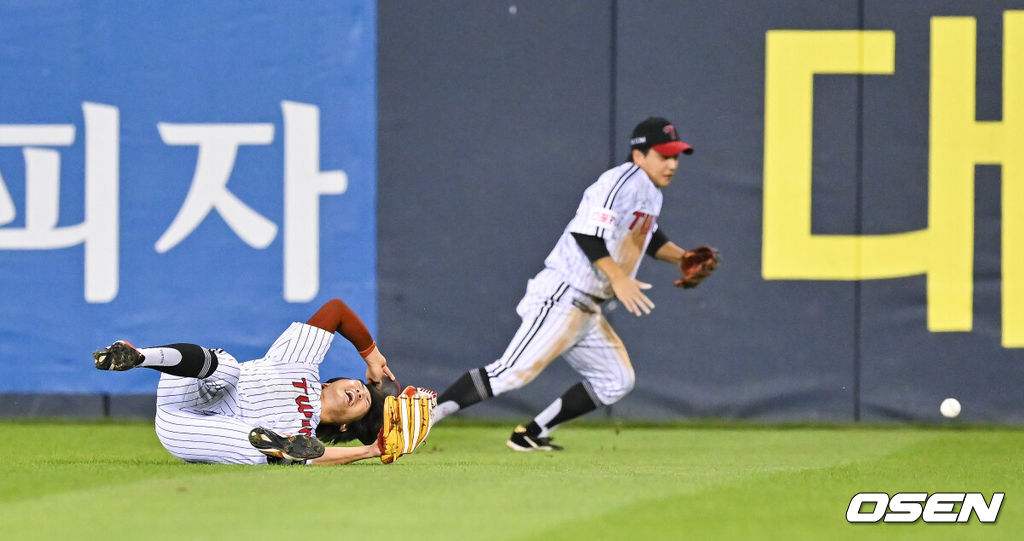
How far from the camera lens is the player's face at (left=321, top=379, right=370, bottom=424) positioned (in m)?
6.33

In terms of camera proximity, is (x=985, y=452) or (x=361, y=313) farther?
(x=361, y=313)

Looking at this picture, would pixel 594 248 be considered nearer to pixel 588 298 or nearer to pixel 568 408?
pixel 588 298

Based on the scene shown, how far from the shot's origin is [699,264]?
26.0ft

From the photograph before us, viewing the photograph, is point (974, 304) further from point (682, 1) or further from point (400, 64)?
point (400, 64)

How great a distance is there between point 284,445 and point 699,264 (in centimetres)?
295

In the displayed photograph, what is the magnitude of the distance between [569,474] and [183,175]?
481cm

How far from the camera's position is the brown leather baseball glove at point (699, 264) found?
25.9 ft

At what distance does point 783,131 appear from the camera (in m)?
→ 9.63

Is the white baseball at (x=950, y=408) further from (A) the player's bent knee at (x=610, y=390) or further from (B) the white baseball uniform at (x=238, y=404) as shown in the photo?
(B) the white baseball uniform at (x=238, y=404)

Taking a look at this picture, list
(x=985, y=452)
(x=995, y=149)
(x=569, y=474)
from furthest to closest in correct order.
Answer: (x=995, y=149) → (x=985, y=452) → (x=569, y=474)

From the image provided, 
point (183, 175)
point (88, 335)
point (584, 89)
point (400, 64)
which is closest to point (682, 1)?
point (584, 89)

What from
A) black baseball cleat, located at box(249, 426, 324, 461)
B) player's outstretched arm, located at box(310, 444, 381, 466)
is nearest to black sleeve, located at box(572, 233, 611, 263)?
player's outstretched arm, located at box(310, 444, 381, 466)

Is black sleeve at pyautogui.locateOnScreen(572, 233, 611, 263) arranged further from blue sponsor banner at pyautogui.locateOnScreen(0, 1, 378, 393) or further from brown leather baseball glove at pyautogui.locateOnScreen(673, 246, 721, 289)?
blue sponsor banner at pyautogui.locateOnScreen(0, 1, 378, 393)

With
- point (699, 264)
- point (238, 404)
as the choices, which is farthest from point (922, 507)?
point (699, 264)
